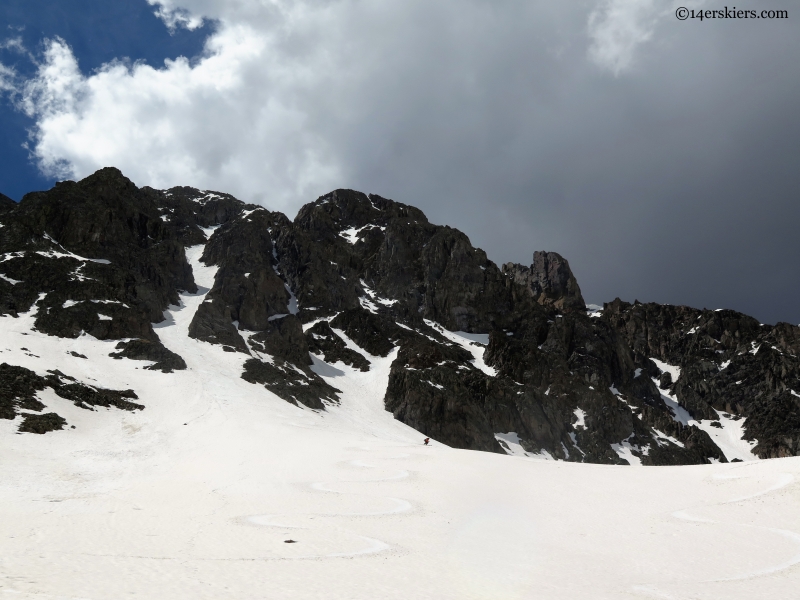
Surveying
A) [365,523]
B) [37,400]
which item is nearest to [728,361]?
[365,523]

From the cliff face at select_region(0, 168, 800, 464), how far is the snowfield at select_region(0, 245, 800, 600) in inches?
695

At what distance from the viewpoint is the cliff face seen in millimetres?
85562

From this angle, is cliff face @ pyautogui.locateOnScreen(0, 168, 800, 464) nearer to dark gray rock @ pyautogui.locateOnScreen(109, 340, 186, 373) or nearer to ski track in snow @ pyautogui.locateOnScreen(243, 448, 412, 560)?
dark gray rock @ pyautogui.locateOnScreen(109, 340, 186, 373)

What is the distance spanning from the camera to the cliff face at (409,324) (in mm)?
85562

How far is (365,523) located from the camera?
1845cm

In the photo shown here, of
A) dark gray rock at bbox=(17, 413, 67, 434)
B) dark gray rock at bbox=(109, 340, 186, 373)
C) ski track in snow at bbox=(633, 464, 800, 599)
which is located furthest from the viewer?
dark gray rock at bbox=(109, 340, 186, 373)

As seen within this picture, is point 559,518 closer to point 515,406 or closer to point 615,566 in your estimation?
point 615,566

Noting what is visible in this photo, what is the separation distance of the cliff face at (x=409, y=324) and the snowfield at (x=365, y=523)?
695 inches

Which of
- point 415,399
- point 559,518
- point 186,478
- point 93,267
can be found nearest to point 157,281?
point 93,267

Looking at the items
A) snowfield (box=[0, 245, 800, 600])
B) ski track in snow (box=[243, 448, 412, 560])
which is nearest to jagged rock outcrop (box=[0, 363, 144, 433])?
snowfield (box=[0, 245, 800, 600])

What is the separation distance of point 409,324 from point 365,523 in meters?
114

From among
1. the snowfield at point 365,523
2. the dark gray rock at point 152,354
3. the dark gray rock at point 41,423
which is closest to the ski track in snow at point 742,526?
the snowfield at point 365,523

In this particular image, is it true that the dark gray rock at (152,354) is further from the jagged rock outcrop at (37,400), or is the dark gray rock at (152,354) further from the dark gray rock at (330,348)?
the dark gray rock at (330,348)

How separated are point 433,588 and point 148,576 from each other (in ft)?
21.0
